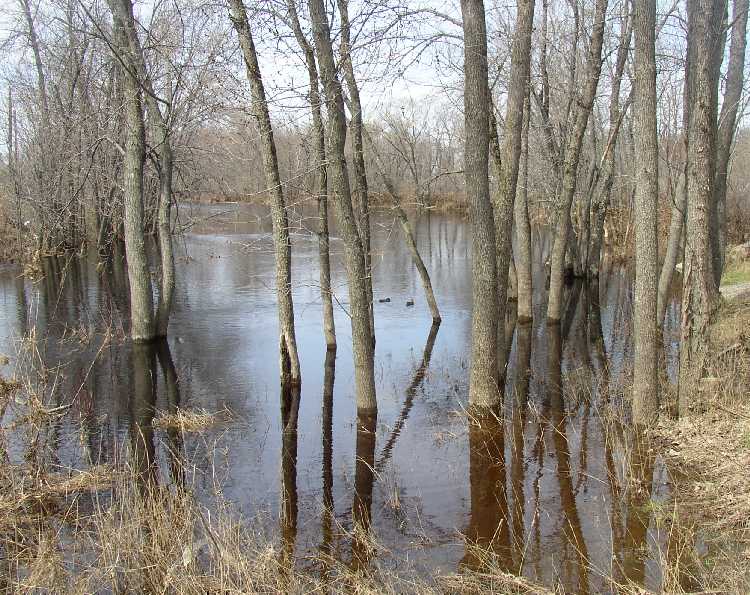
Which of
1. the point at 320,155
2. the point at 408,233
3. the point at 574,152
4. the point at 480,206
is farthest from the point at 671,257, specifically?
the point at 320,155

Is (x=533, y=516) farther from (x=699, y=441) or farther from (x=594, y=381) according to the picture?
(x=594, y=381)

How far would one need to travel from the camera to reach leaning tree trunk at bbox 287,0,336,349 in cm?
832

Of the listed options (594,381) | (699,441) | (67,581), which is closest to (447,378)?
(594,381)

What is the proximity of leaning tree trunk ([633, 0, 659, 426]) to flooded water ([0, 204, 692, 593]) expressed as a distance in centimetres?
71

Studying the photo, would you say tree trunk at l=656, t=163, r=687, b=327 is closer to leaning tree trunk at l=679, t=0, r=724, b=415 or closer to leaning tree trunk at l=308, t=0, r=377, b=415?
leaning tree trunk at l=679, t=0, r=724, b=415

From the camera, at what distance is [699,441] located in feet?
24.2

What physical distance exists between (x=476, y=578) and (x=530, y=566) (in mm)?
460

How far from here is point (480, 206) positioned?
8.55m

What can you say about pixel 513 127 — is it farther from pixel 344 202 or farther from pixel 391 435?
pixel 391 435

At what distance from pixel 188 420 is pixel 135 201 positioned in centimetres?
561

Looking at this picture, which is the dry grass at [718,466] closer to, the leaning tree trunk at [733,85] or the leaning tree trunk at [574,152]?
the leaning tree trunk at [733,85]

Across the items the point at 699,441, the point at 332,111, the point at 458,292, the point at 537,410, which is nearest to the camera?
the point at 699,441

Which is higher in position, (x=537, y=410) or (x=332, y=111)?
(x=332, y=111)

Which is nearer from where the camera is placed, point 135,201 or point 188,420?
point 188,420
